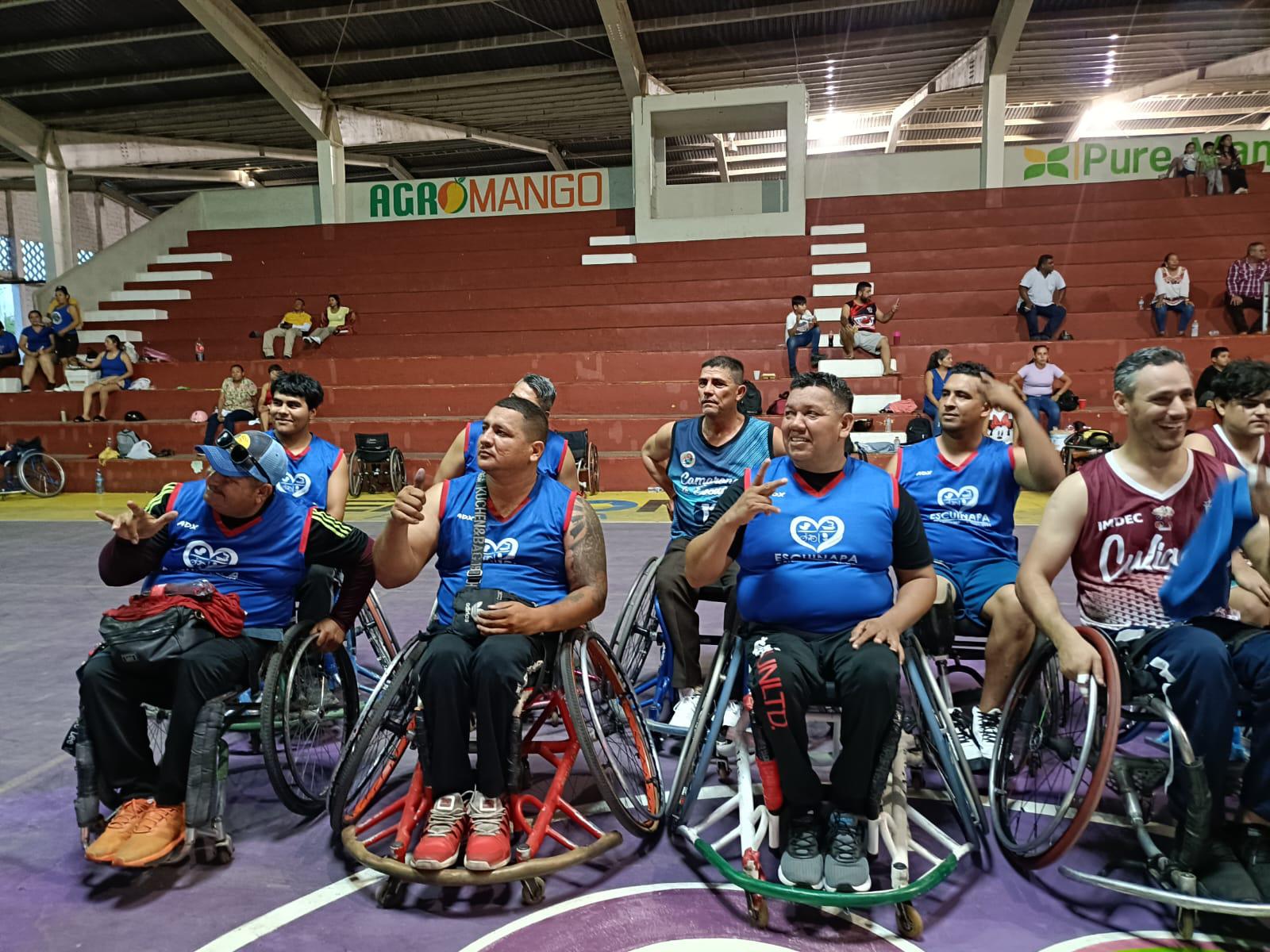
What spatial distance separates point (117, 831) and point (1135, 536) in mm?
2727

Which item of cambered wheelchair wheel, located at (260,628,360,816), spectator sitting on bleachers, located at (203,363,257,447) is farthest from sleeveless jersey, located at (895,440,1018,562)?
spectator sitting on bleachers, located at (203,363,257,447)

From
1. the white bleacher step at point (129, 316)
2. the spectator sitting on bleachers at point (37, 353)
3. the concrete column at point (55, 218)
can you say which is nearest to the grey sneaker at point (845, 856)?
the spectator sitting on bleachers at point (37, 353)

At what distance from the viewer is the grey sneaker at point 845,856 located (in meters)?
2.00

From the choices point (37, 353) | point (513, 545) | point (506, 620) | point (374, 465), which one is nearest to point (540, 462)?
point (513, 545)

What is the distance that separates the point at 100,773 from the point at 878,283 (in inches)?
459

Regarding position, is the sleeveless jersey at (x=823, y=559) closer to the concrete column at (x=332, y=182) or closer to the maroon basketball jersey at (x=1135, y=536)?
the maroon basketball jersey at (x=1135, y=536)

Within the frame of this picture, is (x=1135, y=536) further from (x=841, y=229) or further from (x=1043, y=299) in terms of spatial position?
(x=841, y=229)

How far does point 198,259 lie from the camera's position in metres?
14.8

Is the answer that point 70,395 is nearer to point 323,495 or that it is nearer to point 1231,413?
point 323,495

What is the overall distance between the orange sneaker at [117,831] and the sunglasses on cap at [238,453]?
3.01 feet

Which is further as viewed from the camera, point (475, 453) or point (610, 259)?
point (610, 259)

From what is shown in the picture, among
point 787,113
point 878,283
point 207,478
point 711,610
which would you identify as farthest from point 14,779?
point 787,113

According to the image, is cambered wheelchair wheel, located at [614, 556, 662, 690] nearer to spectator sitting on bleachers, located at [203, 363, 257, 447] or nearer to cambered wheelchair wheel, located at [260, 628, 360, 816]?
cambered wheelchair wheel, located at [260, 628, 360, 816]

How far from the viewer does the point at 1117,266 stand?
38.5ft
